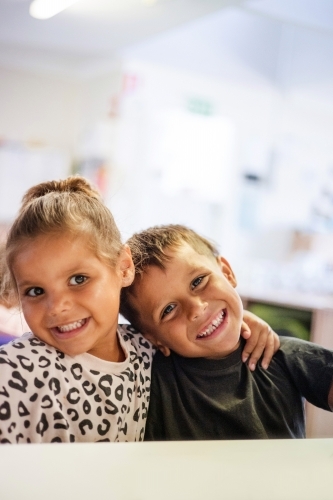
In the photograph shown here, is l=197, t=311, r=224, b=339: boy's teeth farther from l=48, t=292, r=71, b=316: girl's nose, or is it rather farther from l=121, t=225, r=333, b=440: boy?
l=48, t=292, r=71, b=316: girl's nose

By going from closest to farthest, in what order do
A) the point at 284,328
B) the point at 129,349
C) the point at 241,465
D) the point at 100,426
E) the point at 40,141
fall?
the point at 241,465, the point at 100,426, the point at 129,349, the point at 284,328, the point at 40,141

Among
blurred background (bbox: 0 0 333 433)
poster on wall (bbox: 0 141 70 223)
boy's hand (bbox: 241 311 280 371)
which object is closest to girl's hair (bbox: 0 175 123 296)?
boy's hand (bbox: 241 311 280 371)

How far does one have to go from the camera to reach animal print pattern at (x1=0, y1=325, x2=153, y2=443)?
73 centimetres

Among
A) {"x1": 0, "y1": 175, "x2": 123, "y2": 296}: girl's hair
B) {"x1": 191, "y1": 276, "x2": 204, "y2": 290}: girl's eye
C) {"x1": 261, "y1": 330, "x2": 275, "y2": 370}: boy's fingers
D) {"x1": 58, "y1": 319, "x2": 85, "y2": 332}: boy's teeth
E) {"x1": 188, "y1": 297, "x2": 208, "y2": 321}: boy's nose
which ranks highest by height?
{"x1": 0, "y1": 175, "x2": 123, "y2": 296}: girl's hair

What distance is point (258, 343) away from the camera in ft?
3.25

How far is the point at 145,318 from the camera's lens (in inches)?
37.6

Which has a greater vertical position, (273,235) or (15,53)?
(15,53)

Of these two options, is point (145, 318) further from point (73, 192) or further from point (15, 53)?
point (15, 53)

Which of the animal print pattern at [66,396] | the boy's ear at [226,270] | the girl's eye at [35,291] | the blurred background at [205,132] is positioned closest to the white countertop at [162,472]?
the animal print pattern at [66,396]

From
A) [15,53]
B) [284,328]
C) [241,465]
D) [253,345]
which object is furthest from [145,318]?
[15,53]

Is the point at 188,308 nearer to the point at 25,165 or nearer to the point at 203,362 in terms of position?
the point at 203,362

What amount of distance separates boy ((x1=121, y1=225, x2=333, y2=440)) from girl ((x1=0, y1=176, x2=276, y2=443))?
0.19ft

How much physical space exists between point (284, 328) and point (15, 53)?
157 centimetres

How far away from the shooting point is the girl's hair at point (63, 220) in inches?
32.3
